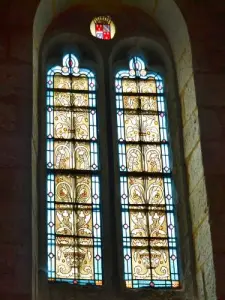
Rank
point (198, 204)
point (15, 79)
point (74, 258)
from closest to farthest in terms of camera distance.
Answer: point (74, 258)
point (198, 204)
point (15, 79)

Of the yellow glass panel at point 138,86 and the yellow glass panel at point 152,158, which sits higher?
the yellow glass panel at point 138,86

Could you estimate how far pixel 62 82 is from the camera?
9289 millimetres

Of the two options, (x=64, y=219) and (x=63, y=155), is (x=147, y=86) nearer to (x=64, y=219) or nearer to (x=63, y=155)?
(x=63, y=155)

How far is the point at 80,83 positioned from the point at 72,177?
1.04 m

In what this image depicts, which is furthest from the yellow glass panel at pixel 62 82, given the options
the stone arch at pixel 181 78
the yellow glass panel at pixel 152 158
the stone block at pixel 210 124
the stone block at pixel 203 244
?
the stone block at pixel 203 244

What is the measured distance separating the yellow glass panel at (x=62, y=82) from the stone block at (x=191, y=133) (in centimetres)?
118

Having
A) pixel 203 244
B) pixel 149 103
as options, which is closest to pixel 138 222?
pixel 203 244

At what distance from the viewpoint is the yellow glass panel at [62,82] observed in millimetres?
9258

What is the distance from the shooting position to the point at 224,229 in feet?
26.7

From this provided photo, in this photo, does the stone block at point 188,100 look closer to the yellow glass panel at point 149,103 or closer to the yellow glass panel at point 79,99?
the yellow glass panel at point 149,103

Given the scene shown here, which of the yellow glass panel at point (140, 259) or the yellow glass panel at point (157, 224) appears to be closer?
the yellow glass panel at point (140, 259)

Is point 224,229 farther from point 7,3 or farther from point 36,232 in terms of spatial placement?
point 7,3

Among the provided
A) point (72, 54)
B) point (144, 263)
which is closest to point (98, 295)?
point (144, 263)

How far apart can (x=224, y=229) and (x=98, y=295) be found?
117 centimetres
